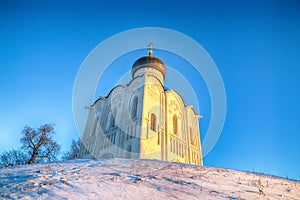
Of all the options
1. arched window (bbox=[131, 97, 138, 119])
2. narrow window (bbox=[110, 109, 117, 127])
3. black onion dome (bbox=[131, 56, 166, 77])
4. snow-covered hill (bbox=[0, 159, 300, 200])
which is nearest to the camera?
snow-covered hill (bbox=[0, 159, 300, 200])

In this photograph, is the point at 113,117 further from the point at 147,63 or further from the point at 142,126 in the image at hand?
the point at 147,63

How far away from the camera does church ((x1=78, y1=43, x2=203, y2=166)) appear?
16.6 m

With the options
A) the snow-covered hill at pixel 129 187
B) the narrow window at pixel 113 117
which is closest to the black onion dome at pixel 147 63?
the narrow window at pixel 113 117

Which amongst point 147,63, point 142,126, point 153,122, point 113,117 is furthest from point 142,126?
point 147,63

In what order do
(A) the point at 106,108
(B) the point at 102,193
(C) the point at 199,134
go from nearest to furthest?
(B) the point at 102,193 → (A) the point at 106,108 → (C) the point at 199,134

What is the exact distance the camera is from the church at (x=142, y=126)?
1664 cm

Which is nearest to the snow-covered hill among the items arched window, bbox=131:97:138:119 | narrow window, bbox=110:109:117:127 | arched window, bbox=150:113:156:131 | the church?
the church

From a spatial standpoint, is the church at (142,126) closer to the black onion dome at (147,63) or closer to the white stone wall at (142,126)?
the white stone wall at (142,126)

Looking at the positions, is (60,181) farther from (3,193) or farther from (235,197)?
(235,197)

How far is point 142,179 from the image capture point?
4527 mm

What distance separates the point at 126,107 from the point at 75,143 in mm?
11412

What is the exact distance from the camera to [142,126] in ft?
54.9

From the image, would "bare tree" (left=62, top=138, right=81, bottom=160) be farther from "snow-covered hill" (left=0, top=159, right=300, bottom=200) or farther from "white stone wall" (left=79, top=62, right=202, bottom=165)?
"snow-covered hill" (left=0, top=159, right=300, bottom=200)

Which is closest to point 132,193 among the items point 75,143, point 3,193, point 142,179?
point 142,179
